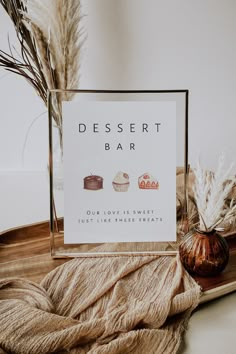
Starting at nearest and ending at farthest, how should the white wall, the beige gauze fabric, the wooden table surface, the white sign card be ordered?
1. the beige gauze fabric
2. the wooden table surface
3. the white sign card
4. the white wall

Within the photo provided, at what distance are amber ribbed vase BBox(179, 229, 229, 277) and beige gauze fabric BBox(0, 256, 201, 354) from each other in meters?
0.03

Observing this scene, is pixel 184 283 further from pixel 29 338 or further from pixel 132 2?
pixel 132 2

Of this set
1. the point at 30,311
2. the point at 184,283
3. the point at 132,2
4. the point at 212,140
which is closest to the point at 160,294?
the point at 184,283

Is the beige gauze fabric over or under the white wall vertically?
under

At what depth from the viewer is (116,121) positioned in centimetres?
84

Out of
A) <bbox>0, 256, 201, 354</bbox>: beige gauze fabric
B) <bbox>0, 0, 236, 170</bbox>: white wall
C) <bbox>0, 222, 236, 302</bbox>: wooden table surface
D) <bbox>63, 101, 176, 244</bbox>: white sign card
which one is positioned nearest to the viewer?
<bbox>0, 256, 201, 354</bbox>: beige gauze fabric

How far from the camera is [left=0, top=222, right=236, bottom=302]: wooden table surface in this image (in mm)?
737

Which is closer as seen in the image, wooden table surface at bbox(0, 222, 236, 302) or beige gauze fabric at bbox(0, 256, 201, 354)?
beige gauze fabric at bbox(0, 256, 201, 354)

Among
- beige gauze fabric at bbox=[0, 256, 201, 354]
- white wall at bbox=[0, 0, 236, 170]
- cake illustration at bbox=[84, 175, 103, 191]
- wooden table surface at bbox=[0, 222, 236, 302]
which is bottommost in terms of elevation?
beige gauze fabric at bbox=[0, 256, 201, 354]

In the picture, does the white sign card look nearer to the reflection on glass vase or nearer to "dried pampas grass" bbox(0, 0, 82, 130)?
the reflection on glass vase

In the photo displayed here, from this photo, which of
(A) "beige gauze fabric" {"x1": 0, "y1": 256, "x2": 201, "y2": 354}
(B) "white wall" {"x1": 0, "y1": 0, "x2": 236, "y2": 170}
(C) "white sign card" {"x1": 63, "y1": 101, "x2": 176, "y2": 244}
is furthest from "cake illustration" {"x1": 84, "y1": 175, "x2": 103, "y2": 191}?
(B) "white wall" {"x1": 0, "y1": 0, "x2": 236, "y2": 170}

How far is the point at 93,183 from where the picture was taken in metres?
0.85

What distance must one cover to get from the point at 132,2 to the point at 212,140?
48cm

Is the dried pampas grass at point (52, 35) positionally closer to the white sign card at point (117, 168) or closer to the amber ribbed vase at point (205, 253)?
the white sign card at point (117, 168)
